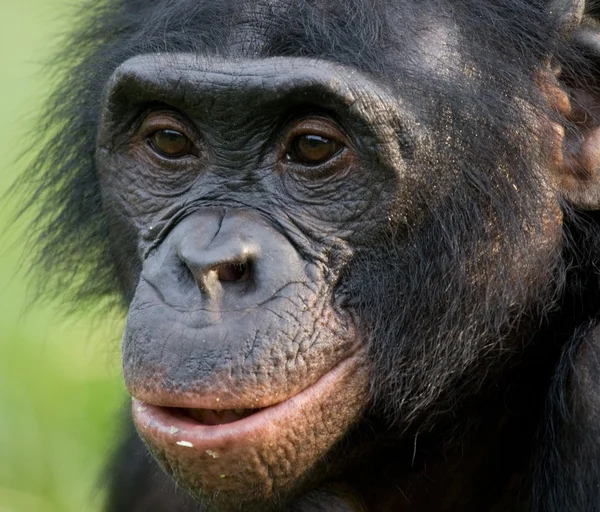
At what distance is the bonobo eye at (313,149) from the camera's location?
500 centimetres

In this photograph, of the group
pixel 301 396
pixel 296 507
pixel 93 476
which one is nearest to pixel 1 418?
pixel 93 476

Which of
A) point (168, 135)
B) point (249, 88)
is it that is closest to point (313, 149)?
point (249, 88)

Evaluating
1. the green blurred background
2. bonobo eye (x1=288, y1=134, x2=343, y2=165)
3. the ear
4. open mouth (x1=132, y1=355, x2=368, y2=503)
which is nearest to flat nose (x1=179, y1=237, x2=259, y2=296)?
open mouth (x1=132, y1=355, x2=368, y2=503)

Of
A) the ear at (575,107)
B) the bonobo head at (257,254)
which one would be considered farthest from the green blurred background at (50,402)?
the ear at (575,107)

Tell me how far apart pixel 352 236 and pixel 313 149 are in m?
0.38

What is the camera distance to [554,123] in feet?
17.1

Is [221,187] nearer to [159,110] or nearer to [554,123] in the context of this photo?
[159,110]

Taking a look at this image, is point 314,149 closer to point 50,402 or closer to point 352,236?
point 352,236

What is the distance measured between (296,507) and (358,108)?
1.78 meters

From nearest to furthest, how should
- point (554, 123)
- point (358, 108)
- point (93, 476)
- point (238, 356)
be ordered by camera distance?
point (238, 356)
point (358, 108)
point (554, 123)
point (93, 476)

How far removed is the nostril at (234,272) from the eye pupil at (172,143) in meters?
0.80

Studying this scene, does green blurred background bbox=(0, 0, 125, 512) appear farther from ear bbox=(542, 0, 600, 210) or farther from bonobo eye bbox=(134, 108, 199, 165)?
ear bbox=(542, 0, 600, 210)

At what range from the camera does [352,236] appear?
4.99 meters

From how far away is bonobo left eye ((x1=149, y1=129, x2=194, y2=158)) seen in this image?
5.27 meters
